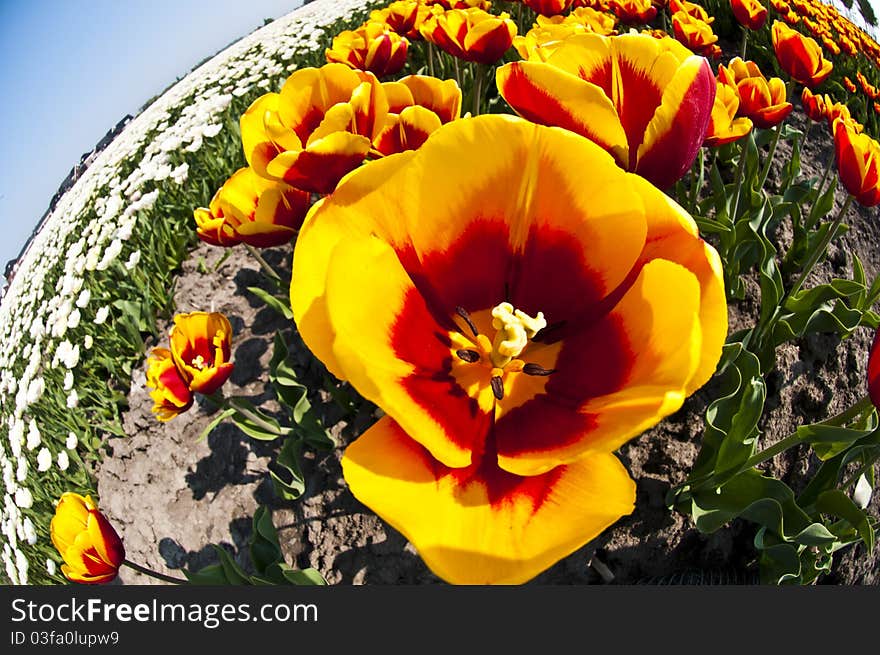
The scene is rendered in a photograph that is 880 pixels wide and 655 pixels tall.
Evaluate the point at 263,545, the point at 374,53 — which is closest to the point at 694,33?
the point at 374,53

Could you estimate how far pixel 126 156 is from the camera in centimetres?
201

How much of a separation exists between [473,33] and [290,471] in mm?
912

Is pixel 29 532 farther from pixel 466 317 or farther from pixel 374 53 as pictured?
pixel 466 317

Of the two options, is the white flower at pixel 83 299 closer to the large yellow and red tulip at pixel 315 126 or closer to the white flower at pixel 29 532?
the white flower at pixel 29 532

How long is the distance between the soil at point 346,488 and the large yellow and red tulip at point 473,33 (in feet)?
2.57

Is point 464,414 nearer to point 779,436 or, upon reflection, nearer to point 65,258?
point 779,436

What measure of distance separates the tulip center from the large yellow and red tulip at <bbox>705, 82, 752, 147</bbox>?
447mm

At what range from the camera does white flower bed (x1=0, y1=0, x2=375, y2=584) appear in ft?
5.86

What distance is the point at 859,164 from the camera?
3.58 ft

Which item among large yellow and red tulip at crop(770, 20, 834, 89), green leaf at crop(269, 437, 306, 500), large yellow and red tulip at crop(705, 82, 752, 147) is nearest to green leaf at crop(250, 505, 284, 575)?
green leaf at crop(269, 437, 306, 500)

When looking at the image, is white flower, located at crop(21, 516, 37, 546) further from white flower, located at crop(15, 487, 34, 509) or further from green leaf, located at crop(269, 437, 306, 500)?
green leaf, located at crop(269, 437, 306, 500)

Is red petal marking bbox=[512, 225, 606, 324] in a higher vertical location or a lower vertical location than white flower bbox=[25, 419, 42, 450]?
higher

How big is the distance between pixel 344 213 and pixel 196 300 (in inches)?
63.0

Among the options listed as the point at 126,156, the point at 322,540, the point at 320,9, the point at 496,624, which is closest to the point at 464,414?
the point at 496,624
